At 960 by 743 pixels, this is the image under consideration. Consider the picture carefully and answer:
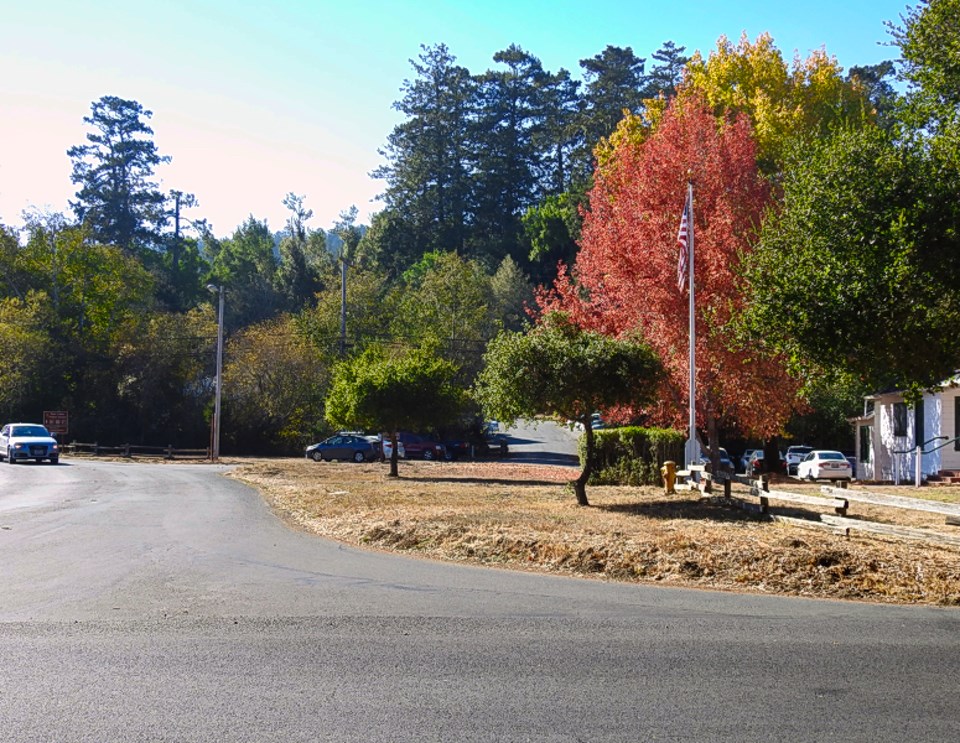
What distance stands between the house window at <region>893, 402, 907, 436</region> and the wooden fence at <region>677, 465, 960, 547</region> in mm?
16969

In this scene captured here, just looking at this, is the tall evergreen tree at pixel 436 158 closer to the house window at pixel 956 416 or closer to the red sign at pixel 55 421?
the red sign at pixel 55 421

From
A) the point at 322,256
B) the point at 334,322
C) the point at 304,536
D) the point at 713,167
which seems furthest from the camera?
the point at 322,256

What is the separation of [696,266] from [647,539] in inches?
629

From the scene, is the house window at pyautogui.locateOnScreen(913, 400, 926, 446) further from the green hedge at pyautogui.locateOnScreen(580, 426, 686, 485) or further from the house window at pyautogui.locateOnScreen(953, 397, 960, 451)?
the green hedge at pyautogui.locateOnScreen(580, 426, 686, 485)

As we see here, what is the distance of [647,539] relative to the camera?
610 inches

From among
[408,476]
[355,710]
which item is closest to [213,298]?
[408,476]

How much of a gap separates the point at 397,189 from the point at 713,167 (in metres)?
61.9

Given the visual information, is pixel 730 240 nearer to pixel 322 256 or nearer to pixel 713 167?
pixel 713 167

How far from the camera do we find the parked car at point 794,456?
50.2 metres

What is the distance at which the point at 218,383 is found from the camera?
154 feet

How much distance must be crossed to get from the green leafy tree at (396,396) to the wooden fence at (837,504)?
1422 centimetres

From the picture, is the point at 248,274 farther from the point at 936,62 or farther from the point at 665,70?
the point at 936,62

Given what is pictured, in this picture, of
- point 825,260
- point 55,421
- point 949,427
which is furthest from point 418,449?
point 825,260

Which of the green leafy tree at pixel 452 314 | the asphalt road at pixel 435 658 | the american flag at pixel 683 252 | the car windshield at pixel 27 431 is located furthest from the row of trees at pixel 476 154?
the asphalt road at pixel 435 658
